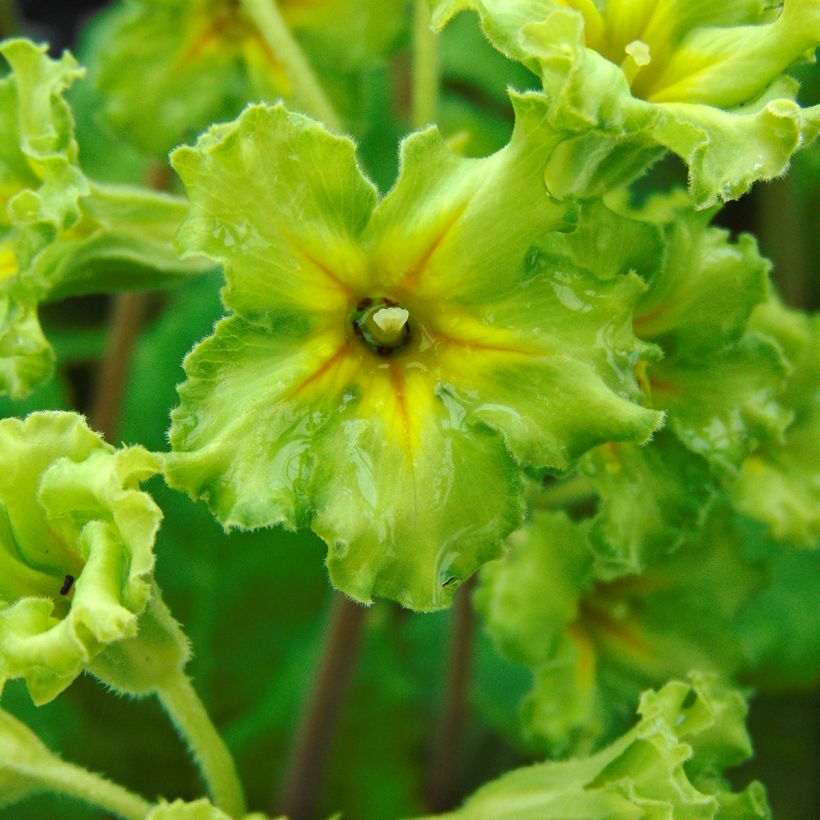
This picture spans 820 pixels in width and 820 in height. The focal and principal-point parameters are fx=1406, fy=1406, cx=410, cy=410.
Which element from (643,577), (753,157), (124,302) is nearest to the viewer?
(753,157)

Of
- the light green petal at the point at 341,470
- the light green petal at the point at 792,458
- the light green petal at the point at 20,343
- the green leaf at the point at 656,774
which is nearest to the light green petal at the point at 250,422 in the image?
the light green petal at the point at 341,470

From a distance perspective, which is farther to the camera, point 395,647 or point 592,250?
point 395,647

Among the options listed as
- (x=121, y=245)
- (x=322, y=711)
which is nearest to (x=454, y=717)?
(x=322, y=711)

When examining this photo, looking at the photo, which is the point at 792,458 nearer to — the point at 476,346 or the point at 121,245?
the point at 476,346

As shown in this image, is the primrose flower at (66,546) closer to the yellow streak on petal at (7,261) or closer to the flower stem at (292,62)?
the yellow streak on petal at (7,261)

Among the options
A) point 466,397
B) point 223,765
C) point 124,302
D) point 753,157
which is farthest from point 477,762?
point 753,157

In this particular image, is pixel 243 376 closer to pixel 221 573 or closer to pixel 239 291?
pixel 239 291

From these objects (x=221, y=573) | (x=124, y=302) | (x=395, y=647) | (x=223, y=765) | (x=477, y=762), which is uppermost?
(x=223, y=765)
